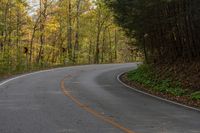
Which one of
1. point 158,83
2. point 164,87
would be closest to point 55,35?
point 158,83

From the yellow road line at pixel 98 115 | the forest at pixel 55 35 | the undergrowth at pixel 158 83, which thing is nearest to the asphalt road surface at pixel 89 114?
the yellow road line at pixel 98 115

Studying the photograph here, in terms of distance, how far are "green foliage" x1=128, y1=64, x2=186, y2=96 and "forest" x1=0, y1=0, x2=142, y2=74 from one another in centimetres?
610

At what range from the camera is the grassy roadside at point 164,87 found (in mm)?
16961

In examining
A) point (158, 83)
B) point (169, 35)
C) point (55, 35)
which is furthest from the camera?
point (55, 35)

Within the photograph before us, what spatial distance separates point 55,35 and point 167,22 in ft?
133

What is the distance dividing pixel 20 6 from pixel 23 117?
104ft

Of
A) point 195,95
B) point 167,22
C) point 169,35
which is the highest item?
point 167,22

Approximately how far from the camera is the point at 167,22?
2312 centimetres

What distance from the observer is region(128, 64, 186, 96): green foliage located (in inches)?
748

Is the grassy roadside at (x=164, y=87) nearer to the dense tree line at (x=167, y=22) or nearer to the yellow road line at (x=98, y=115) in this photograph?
the dense tree line at (x=167, y=22)

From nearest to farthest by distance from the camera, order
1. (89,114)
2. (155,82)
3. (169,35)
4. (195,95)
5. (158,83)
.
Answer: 1. (89,114)
2. (195,95)
3. (158,83)
4. (155,82)
5. (169,35)

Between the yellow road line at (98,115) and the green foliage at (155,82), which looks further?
the green foliage at (155,82)

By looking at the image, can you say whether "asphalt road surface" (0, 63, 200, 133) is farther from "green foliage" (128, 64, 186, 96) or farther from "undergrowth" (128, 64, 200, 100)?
"green foliage" (128, 64, 186, 96)

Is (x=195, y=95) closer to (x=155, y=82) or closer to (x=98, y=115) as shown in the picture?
(x=155, y=82)
